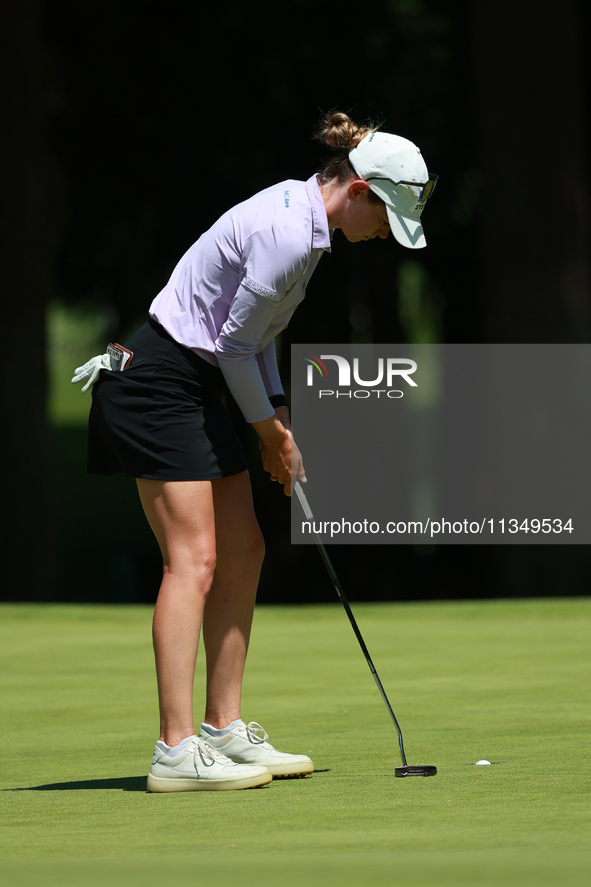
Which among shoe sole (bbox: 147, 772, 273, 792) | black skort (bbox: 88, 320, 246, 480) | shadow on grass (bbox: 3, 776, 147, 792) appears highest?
black skort (bbox: 88, 320, 246, 480)

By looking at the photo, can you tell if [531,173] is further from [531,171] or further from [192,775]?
[192,775]

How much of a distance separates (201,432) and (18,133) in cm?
1127

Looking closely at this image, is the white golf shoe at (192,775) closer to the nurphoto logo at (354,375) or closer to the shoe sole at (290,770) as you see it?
the shoe sole at (290,770)

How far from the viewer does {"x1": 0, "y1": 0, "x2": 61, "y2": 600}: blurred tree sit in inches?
559

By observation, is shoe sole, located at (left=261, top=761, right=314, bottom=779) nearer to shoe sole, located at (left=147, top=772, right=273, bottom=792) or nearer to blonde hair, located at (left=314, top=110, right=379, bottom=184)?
shoe sole, located at (left=147, top=772, right=273, bottom=792)

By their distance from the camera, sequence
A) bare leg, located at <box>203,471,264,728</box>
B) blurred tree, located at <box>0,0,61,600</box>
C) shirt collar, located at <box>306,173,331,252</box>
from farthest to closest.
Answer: blurred tree, located at <box>0,0,61,600</box>
bare leg, located at <box>203,471,264,728</box>
shirt collar, located at <box>306,173,331,252</box>

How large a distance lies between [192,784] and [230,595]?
0.55 meters

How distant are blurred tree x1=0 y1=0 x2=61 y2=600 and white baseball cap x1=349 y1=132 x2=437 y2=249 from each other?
11170 mm

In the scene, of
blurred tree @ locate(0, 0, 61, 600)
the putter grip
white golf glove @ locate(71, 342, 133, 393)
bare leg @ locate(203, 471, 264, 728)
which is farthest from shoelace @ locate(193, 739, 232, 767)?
blurred tree @ locate(0, 0, 61, 600)

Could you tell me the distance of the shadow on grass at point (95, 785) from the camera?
12.1ft

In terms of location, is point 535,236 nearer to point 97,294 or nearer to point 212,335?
point 97,294

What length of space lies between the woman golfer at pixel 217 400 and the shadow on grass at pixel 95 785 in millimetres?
155

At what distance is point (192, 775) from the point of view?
359 cm

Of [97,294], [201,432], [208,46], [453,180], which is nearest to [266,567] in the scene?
[97,294]
